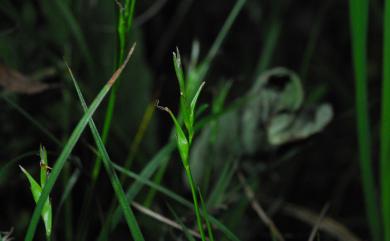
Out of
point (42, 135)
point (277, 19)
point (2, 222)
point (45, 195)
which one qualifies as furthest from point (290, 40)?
point (45, 195)

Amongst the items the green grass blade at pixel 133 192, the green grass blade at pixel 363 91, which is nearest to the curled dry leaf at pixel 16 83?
the green grass blade at pixel 133 192

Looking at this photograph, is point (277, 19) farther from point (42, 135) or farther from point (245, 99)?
point (42, 135)

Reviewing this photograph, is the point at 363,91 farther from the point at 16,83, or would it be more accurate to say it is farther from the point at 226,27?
the point at 16,83

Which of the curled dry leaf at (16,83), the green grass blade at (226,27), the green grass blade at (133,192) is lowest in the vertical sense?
the green grass blade at (133,192)

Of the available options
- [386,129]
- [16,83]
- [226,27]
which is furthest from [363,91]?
[16,83]

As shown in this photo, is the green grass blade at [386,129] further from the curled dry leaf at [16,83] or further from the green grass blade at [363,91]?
the curled dry leaf at [16,83]

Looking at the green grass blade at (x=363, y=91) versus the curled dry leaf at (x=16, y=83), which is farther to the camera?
the curled dry leaf at (x=16, y=83)

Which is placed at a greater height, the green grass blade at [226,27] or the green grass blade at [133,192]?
the green grass blade at [226,27]
